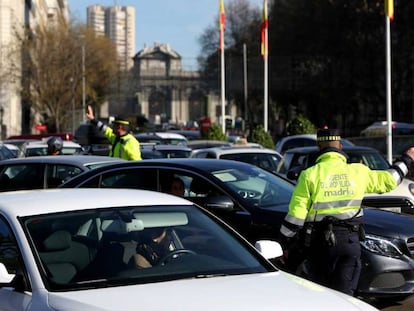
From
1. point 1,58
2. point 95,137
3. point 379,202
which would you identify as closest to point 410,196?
point 379,202

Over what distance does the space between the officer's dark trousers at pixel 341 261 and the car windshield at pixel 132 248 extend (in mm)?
1237

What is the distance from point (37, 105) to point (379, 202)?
55.0m

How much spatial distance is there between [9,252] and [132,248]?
72 cm

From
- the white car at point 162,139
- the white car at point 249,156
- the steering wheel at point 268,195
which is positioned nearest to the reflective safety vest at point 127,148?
the white car at point 249,156

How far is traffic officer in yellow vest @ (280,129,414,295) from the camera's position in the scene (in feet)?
20.6

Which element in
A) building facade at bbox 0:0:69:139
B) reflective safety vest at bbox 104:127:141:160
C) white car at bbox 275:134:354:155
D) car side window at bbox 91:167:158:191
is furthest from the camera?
building facade at bbox 0:0:69:139

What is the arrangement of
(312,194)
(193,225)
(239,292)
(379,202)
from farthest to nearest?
1. (379,202)
2. (312,194)
3. (193,225)
4. (239,292)

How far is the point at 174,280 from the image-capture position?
14.7ft

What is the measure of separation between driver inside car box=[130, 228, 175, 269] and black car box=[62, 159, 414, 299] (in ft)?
9.25

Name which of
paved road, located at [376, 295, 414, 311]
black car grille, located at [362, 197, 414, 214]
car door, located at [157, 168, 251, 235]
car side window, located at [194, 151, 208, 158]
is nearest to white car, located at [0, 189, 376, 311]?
car door, located at [157, 168, 251, 235]

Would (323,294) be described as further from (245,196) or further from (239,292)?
(245,196)

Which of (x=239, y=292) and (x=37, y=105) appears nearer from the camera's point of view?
(x=239, y=292)

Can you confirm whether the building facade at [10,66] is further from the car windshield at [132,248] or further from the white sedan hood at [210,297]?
the white sedan hood at [210,297]

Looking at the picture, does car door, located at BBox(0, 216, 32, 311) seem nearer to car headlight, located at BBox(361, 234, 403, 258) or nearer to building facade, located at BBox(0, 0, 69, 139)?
car headlight, located at BBox(361, 234, 403, 258)
